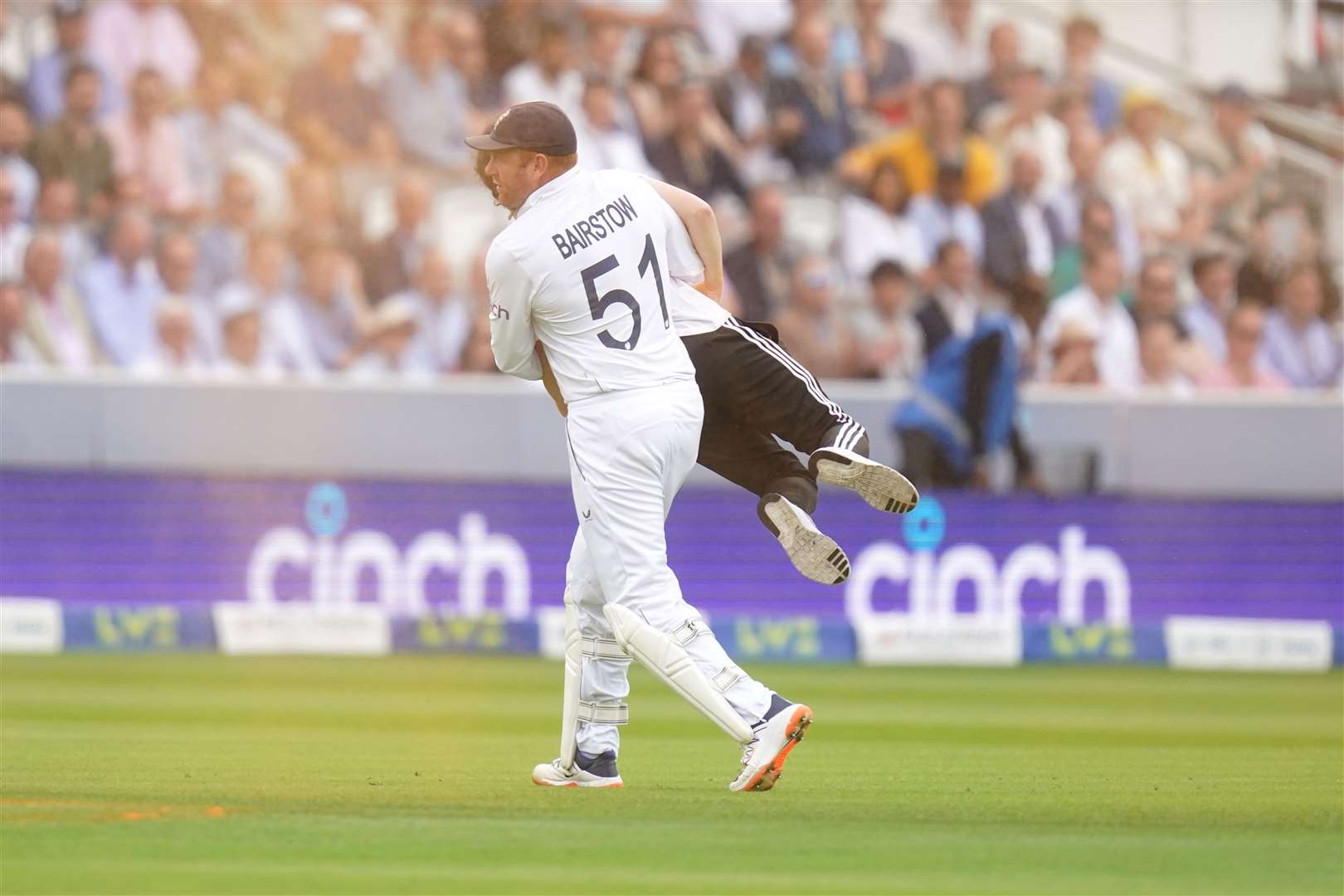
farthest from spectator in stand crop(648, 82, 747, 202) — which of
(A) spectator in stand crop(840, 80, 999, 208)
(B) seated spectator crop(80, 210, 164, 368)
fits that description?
(B) seated spectator crop(80, 210, 164, 368)

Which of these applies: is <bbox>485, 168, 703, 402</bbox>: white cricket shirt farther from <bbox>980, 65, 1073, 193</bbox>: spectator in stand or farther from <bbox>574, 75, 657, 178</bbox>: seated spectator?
<bbox>980, 65, 1073, 193</bbox>: spectator in stand

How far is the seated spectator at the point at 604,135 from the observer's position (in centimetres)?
1417

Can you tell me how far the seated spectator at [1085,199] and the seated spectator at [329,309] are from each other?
4832mm

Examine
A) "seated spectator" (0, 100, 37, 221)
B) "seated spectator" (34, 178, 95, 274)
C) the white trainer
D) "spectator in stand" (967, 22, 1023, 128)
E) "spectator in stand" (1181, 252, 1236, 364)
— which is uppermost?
"spectator in stand" (967, 22, 1023, 128)

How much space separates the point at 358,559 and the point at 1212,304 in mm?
5963

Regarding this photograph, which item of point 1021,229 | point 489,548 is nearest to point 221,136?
point 489,548

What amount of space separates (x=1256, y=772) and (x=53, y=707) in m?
5.01

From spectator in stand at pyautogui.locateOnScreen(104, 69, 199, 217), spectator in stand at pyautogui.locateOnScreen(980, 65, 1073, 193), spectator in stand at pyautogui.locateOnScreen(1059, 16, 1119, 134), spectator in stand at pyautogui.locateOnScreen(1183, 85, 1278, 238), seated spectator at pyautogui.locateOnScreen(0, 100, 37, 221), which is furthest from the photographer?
spectator in stand at pyautogui.locateOnScreen(1059, 16, 1119, 134)

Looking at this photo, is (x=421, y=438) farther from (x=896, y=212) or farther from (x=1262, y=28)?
(x=1262, y=28)

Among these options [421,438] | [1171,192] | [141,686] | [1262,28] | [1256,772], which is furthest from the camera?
[1262,28]

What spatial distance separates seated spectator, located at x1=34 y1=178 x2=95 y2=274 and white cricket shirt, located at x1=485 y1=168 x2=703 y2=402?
742cm

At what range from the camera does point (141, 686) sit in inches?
406

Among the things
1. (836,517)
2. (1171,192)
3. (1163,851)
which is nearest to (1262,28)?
(1171,192)

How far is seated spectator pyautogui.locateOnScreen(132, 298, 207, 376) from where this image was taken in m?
13.0
